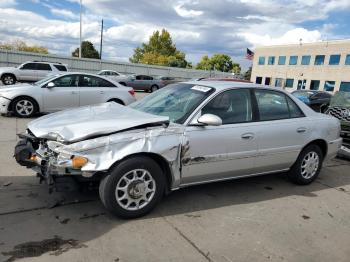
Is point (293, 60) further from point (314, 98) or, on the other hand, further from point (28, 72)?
point (28, 72)

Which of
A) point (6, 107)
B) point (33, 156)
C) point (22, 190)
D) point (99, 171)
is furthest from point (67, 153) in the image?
point (6, 107)

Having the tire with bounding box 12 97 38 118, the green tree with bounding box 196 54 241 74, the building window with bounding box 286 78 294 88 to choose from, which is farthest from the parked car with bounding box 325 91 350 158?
the green tree with bounding box 196 54 241 74

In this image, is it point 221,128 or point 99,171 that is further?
point 221,128

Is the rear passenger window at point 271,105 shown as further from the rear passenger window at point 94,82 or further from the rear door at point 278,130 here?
the rear passenger window at point 94,82

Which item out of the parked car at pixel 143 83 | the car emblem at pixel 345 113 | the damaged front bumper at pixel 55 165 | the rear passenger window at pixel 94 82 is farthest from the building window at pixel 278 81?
the damaged front bumper at pixel 55 165

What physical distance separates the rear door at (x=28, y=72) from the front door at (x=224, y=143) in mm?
19285

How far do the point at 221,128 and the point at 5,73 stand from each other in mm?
20315

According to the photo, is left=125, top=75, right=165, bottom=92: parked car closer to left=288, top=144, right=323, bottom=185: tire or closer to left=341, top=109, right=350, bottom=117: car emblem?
left=341, top=109, right=350, bottom=117: car emblem

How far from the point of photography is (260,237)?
3.86m

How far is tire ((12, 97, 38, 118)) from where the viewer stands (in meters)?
10.1

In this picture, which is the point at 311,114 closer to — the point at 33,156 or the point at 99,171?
the point at 99,171

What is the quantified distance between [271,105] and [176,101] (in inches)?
55.5

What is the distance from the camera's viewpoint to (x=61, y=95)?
10.3 metres

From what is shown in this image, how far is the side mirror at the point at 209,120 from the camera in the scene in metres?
4.18
